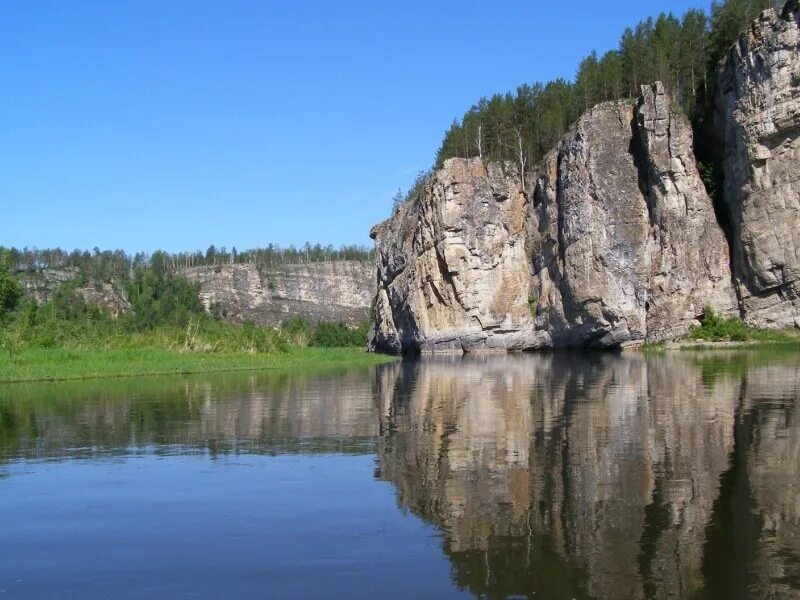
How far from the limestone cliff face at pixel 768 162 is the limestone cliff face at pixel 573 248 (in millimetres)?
3025

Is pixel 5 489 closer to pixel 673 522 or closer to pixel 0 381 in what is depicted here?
pixel 673 522

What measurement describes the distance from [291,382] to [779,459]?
87.8 ft

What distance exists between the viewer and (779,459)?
15047 mm

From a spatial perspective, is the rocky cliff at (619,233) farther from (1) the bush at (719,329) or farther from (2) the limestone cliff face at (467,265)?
(1) the bush at (719,329)

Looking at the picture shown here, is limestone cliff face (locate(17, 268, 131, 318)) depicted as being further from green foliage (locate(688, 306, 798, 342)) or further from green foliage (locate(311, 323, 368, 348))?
green foliage (locate(688, 306, 798, 342))

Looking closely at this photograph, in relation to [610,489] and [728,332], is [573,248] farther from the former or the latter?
[610,489]

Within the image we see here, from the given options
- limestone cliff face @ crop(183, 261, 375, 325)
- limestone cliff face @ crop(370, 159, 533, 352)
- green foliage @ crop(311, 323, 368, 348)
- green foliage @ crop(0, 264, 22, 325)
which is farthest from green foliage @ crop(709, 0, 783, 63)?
limestone cliff face @ crop(183, 261, 375, 325)

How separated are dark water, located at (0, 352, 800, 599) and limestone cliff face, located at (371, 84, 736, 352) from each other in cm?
4612

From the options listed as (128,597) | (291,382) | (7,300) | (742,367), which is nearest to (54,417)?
(291,382)

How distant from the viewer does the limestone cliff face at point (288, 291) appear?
172 m

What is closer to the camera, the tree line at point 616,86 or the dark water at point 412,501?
the dark water at point 412,501

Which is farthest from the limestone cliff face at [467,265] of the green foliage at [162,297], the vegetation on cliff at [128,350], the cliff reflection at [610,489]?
the green foliage at [162,297]

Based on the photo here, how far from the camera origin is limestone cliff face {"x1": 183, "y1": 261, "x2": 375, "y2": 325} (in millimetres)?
172000

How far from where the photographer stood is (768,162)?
6600cm
